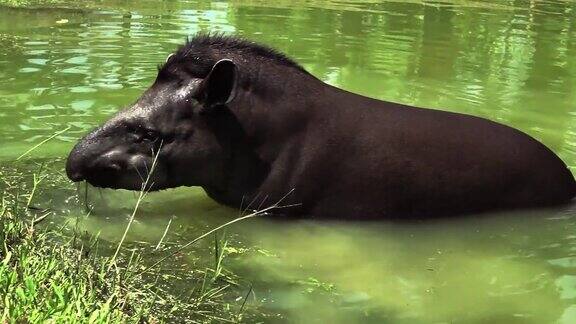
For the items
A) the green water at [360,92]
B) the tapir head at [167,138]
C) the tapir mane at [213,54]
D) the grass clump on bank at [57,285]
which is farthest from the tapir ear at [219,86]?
the grass clump on bank at [57,285]

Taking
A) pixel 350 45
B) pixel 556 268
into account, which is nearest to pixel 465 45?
pixel 350 45

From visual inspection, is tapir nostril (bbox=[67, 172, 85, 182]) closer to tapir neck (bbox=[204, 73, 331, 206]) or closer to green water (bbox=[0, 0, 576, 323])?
green water (bbox=[0, 0, 576, 323])

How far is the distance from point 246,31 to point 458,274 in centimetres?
920

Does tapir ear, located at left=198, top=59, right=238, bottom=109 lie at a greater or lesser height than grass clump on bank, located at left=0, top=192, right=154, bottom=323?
greater

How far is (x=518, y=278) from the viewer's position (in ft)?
13.8

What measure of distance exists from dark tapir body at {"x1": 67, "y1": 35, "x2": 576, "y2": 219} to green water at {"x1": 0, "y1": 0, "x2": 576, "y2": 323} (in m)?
0.18

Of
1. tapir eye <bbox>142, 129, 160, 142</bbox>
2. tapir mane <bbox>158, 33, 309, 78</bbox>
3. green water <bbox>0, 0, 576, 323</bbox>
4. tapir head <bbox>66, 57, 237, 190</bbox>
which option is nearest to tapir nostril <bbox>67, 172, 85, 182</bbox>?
tapir head <bbox>66, 57, 237, 190</bbox>

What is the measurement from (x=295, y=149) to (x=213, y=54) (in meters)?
0.82

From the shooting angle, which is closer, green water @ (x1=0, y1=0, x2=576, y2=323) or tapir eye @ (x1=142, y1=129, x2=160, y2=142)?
green water @ (x1=0, y1=0, x2=576, y2=323)

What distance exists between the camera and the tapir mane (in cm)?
506

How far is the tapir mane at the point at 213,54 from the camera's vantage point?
506 cm

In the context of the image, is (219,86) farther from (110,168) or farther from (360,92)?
(360,92)

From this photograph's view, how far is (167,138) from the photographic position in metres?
4.97

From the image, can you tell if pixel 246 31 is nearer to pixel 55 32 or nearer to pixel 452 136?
pixel 55 32
